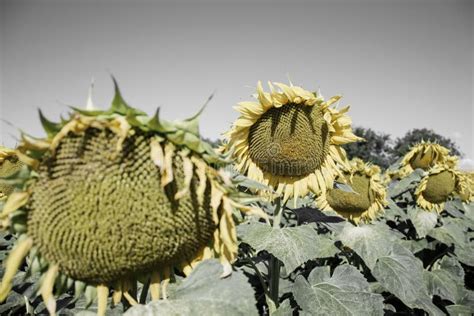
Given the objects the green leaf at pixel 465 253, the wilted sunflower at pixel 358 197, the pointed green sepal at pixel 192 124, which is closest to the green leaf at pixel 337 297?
the wilted sunflower at pixel 358 197

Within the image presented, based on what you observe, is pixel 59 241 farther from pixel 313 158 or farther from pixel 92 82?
pixel 313 158

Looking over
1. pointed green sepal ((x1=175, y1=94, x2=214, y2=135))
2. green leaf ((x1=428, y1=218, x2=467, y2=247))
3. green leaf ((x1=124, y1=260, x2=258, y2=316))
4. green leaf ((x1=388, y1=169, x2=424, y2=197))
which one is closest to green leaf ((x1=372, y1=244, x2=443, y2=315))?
green leaf ((x1=428, y1=218, x2=467, y2=247))

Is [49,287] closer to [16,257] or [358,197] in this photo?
[16,257]

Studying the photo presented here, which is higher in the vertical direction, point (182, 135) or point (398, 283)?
point (182, 135)

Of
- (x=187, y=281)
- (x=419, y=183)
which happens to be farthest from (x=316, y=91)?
(x=419, y=183)

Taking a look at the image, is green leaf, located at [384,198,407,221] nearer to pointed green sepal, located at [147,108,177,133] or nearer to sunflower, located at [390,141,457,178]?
sunflower, located at [390,141,457,178]

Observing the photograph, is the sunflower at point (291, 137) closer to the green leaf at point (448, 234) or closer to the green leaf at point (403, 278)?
the green leaf at point (403, 278)
